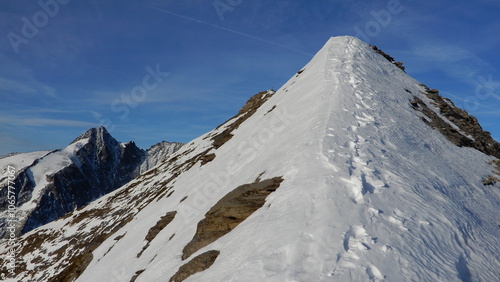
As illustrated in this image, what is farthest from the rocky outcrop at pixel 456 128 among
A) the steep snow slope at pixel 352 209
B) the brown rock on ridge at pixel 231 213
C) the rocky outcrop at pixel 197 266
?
the rocky outcrop at pixel 197 266

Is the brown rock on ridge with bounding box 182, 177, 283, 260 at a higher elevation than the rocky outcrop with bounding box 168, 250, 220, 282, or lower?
higher

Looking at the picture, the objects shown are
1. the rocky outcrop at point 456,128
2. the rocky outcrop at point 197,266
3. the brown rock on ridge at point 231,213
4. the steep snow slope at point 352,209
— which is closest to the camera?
the steep snow slope at point 352,209

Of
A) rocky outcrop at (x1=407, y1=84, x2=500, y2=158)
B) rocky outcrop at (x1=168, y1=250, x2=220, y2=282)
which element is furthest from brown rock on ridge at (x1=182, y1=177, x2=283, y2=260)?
rocky outcrop at (x1=407, y1=84, x2=500, y2=158)

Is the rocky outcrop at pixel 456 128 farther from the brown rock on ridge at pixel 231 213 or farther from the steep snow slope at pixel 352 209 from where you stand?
the brown rock on ridge at pixel 231 213

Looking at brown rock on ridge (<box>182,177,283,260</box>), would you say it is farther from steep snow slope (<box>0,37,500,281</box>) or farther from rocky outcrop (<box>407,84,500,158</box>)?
rocky outcrop (<box>407,84,500,158</box>)

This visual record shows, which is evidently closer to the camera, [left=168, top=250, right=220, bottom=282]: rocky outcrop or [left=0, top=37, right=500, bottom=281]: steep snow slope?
[left=0, top=37, right=500, bottom=281]: steep snow slope

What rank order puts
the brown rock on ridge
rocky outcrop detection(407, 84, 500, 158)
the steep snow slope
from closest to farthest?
1. the steep snow slope
2. the brown rock on ridge
3. rocky outcrop detection(407, 84, 500, 158)

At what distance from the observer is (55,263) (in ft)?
173

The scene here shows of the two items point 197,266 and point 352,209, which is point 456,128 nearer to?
point 352,209

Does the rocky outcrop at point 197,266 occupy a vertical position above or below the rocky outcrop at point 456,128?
above

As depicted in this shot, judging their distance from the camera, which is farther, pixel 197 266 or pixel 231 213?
pixel 231 213

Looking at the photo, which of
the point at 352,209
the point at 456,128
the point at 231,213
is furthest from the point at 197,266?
the point at 456,128

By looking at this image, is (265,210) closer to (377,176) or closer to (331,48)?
(377,176)

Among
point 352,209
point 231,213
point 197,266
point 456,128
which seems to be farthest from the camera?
point 456,128
